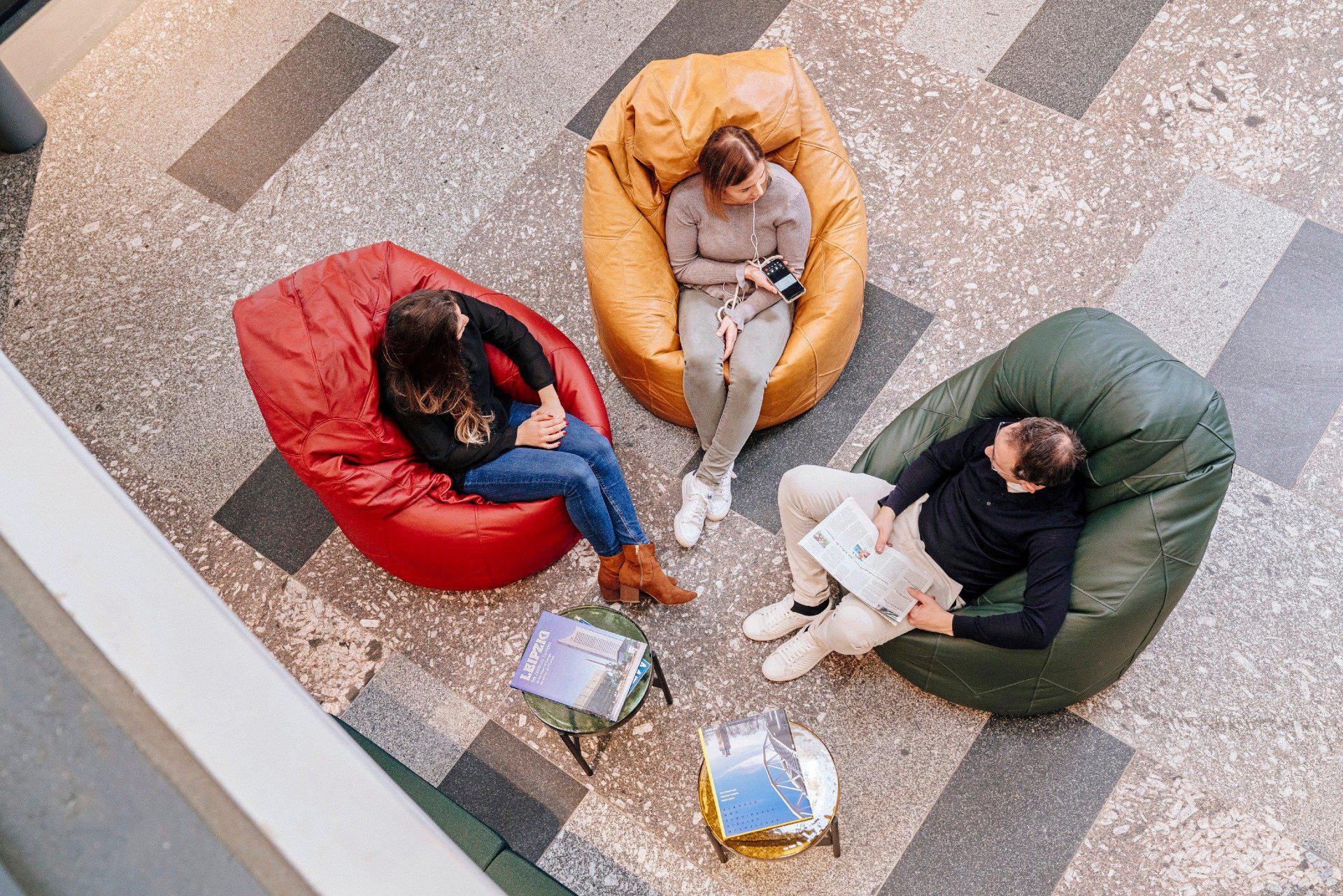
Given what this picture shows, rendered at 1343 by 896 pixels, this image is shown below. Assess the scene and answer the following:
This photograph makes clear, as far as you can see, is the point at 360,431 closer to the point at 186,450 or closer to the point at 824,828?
the point at 186,450

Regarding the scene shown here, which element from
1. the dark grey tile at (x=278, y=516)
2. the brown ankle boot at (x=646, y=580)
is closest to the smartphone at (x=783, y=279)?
the brown ankle boot at (x=646, y=580)

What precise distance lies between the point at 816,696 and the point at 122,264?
11.0 ft

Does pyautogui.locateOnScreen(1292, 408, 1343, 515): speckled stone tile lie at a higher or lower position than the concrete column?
lower

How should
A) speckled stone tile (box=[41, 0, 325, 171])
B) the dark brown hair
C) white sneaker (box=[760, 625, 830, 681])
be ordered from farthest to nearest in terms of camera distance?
speckled stone tile (box=[41, 0, 325, 171]) < white sneaker (box=[760, 625, 830, 681]) < the dark brown hair

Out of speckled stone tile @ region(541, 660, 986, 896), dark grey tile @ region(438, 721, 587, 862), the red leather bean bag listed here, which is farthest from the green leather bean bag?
the red leather bean bag

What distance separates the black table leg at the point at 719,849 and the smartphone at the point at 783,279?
1723 millimetres

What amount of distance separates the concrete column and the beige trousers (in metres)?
3.76

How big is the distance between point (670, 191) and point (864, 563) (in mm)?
1478

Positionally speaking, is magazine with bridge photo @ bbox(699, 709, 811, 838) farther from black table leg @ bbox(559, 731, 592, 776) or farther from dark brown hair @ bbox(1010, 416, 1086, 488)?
dark brown hair @ bbox(1010, 416, 1086, 488)

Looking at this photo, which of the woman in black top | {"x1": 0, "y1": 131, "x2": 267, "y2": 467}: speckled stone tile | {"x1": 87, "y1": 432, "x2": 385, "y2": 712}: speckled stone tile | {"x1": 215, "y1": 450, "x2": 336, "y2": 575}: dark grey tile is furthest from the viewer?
{"x1": 0, "y1": 131, "x2": 267, "y2": 467}: speckled stone tile

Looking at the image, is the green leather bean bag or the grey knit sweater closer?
the green leather bean bag

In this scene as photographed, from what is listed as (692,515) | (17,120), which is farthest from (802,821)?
(17,120)

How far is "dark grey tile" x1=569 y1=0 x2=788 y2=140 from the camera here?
14.6ft

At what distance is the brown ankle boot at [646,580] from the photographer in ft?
10.9
